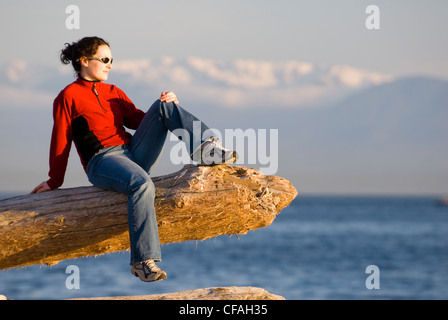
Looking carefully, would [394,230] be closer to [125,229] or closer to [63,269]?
[63,269]

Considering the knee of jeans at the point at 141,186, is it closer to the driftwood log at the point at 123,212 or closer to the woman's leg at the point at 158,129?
the driftwood log at the point at 123,212

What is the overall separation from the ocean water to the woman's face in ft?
48.7

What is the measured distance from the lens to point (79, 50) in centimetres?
620

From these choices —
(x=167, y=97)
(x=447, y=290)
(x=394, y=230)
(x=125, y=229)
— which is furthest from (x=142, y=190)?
(x=394, y=230)

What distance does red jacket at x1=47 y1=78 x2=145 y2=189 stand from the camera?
604 cm

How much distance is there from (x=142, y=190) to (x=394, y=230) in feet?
164

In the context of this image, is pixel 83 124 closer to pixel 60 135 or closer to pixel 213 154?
pixel 60 135

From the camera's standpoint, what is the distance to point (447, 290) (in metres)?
25.3

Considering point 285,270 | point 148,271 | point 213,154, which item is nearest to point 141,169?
point 213,154

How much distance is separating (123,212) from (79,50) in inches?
69.2

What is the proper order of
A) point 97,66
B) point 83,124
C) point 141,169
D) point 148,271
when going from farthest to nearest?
point 97,66, point 83,124, point 141,169, point 148,271

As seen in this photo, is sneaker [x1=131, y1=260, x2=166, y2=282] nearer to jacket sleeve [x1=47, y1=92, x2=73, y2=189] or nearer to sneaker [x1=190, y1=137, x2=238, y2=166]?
sneaker [x1=190, y1=137, x2=238, y2=166]

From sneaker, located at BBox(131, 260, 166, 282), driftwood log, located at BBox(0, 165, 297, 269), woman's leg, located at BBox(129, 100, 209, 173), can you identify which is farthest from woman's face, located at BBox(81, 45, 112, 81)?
sneaker, located at BBox(131, 260, 166, 282)

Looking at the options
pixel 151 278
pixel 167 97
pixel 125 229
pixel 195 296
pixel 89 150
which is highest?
pixel 167 97
